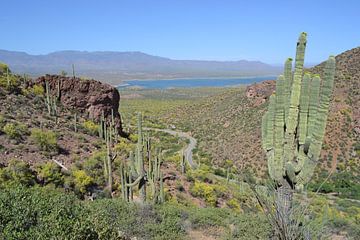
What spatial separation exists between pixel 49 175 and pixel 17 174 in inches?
62.2

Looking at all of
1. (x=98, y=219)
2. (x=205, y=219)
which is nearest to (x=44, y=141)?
(x=205, y=219)

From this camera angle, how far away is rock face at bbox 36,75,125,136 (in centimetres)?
2931

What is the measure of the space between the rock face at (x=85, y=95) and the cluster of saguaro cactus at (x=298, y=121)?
22.3m

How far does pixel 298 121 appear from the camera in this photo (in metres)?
9.49

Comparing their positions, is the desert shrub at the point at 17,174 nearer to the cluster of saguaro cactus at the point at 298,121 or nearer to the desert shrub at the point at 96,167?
the desert shrub at the point at 96,167

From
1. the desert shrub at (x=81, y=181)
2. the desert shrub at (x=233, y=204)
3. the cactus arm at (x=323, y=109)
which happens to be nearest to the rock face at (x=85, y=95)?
the desert shrub at (x=81, y=181)

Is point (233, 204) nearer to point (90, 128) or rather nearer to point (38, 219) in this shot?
point (90, 128)

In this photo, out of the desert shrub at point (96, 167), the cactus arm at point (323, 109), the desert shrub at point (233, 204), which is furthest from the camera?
the desert shrub at point (233, 204)

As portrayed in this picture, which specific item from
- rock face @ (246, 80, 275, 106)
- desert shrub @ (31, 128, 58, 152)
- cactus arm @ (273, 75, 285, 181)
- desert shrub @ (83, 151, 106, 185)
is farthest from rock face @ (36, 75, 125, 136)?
cactus arm @ (273, 75, 285, 181)

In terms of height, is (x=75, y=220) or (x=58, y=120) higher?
(x=75, y=220)

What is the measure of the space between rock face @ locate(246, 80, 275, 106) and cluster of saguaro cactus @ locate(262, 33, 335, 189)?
3535 cm

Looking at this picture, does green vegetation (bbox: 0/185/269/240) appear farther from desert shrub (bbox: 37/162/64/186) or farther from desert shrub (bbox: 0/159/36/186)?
desert shrub (bbox: 37/162/64/186)

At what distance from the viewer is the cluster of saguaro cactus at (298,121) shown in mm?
9172

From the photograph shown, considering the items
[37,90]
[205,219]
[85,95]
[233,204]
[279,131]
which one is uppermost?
[279,131]
